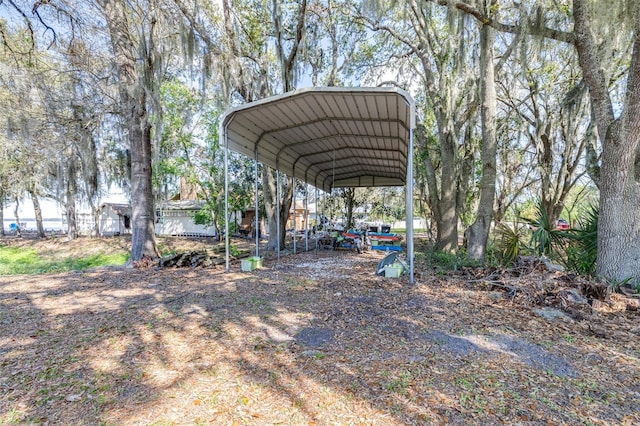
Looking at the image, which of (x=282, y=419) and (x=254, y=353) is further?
(x=254, y=353)

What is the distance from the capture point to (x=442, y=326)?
11.5ft

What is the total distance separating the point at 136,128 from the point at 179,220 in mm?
14841

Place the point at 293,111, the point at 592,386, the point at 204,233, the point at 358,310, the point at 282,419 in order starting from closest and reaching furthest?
the point at 282,419 < the point at 592,386 < the point at 358,310 < the point at 293,111 < the point at 204,233

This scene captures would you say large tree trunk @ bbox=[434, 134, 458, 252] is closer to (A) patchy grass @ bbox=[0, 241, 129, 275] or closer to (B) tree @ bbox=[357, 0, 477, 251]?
(B) tree @ bbox=[357, 0, 477, 251]

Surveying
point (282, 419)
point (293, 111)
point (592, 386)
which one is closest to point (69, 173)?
point (293, 111)

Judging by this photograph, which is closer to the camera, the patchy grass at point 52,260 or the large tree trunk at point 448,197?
the large tree trunk at point 448,197

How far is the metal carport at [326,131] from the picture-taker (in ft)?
19.5

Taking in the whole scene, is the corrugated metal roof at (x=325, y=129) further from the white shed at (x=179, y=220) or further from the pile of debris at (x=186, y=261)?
the white shed at (x=179, y=220)

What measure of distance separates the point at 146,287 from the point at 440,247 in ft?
26.1

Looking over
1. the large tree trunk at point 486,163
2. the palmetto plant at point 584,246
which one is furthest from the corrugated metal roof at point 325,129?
the palmetto plant at point 584,246

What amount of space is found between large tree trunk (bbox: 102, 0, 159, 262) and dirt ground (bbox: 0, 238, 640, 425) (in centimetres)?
298

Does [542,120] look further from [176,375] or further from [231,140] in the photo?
[176,375]

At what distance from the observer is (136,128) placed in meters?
7.81

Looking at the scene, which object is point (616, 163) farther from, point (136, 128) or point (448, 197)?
point (136, 128)
